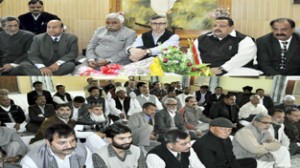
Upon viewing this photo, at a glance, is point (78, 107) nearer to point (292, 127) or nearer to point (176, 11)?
point (176, 11)

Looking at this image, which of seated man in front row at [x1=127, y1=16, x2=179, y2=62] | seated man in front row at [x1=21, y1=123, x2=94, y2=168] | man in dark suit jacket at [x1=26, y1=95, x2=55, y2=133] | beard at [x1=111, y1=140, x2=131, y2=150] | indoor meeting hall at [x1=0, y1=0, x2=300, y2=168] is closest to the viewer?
seated man in front row at [x1=21, y1=123, x2=94, y2=168]

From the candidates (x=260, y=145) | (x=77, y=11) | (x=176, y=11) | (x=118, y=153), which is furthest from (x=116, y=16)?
(x=260, y=145)

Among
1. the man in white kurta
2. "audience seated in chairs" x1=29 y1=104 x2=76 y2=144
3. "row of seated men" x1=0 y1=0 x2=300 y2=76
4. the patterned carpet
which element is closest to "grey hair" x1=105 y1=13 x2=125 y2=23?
"row of seated men" x1=0 y1=0 x2=300 y2=76

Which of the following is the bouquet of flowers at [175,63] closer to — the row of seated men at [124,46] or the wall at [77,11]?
the row of seated men at [124,46]

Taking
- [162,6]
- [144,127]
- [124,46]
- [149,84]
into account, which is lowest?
[144,127]

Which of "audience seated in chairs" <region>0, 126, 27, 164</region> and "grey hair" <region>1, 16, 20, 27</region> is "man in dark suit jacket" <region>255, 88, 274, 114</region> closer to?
"audience seated in chairs" <region>0, 126, 27, 164</region>

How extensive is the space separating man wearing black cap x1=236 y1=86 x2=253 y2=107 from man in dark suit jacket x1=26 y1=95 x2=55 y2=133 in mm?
1073

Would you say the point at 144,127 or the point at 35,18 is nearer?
the point at 144,127

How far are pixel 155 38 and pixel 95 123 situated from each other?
0.79 m

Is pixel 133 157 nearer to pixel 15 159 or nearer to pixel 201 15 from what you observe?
pixel 15 159

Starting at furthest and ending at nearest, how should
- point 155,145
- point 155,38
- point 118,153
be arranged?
point 155,38
point 155,145
point 118,153

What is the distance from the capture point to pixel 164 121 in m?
2.77

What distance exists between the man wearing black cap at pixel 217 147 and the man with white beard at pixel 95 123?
52 cm

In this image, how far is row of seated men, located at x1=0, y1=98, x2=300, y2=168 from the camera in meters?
2.42
